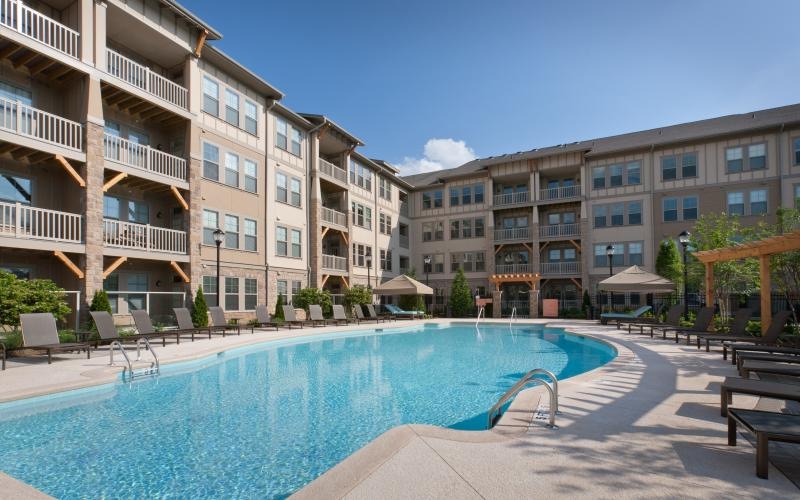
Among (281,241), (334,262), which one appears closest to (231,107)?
(281,241)

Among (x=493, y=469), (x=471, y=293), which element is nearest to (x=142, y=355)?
(x=493, y=469)

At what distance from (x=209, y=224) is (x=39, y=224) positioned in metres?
5.96

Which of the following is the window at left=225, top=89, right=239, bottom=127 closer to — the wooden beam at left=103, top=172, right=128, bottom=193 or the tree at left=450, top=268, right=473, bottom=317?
the wooden beam at left=103, top=172, right=128, bottom=193

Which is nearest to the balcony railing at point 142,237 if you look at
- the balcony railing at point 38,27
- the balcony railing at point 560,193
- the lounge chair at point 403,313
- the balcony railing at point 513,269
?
the balcony railing at point 38,27

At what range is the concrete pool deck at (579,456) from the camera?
3309 millimetres

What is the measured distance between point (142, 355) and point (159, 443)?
6225 millimetres

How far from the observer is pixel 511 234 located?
32094mm

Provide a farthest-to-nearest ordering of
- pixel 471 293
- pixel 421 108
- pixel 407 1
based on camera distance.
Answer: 1. pixel 471 293
2. pixel 421 108
3. pixel 407 1

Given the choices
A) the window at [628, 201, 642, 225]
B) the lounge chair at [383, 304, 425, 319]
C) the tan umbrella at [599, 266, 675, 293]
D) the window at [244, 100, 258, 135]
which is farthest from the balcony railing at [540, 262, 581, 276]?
the window at [244, 100, 258, 135]

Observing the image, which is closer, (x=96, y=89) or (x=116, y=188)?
(x=96, y=89)

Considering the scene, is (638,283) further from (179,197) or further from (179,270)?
(179,197)

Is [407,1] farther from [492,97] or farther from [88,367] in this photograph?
[88,367]

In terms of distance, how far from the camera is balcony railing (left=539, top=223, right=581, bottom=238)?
29.8 metres

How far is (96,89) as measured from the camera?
14.2m
